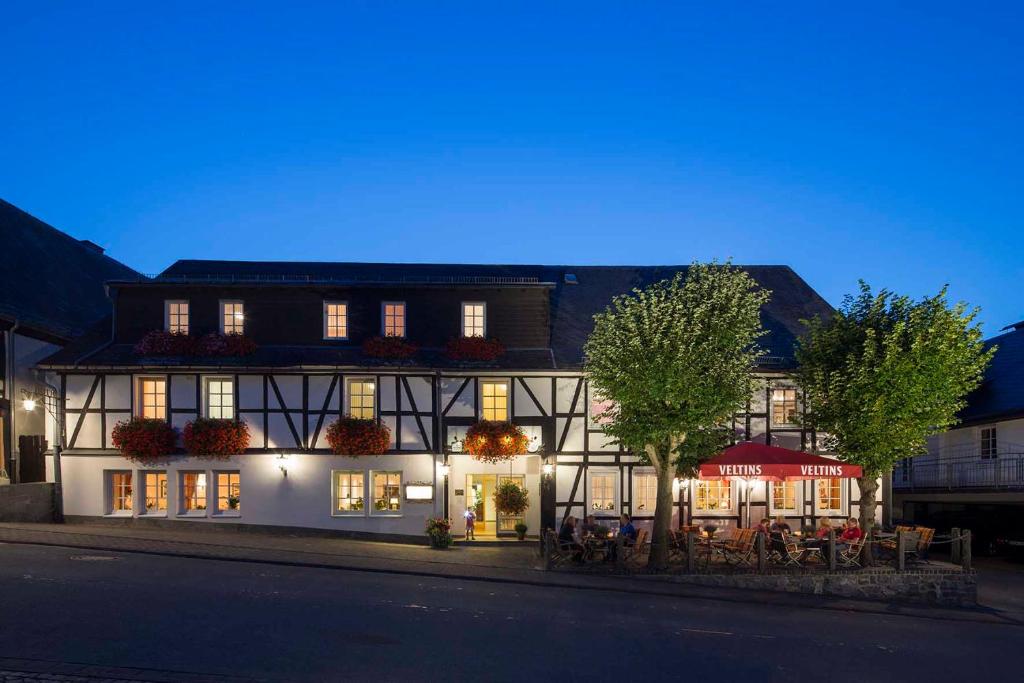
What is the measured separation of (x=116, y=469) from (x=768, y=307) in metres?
21.6

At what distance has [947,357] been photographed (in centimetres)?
2280

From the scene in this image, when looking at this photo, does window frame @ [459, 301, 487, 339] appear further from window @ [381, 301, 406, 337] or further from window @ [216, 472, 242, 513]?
window @ [216, 472, 242, 513]

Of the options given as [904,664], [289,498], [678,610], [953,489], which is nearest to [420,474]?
[289,498]

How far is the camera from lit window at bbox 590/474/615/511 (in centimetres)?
2688

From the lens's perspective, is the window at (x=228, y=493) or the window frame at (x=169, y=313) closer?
the window at (x=228, y=493)

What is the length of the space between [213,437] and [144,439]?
198 cm

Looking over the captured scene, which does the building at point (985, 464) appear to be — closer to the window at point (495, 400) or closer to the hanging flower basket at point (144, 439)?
the window at point (495, 400)

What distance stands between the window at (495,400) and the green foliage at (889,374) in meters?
8.97

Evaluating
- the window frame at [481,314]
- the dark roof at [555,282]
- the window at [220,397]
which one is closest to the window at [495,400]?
the dark roof at [555,282]

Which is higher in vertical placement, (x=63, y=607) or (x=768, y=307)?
(x=768, y=307)

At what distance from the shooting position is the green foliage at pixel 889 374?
2275 cm

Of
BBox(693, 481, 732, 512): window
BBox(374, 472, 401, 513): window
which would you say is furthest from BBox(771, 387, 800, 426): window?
BBox(374, 472, 401, 513): window

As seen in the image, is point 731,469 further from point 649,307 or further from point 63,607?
point 63,607

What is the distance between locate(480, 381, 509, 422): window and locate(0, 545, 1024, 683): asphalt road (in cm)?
865
